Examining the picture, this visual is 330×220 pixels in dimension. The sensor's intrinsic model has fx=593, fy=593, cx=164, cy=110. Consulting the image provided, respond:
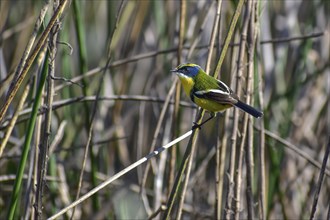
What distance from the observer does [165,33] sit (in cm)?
403

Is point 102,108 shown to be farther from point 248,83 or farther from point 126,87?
point 248,83

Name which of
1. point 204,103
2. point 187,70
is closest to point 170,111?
point 187,70

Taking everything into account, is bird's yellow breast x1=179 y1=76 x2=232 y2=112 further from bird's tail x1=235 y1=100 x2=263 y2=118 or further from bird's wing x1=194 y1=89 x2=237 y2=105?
bird's tail x1=235 y1=100 x2=263 y2=118

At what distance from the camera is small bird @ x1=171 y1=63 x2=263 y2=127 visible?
2.78m

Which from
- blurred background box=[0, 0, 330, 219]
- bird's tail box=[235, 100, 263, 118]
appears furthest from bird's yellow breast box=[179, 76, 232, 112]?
blurred background box=[0, 0, 330, 219]

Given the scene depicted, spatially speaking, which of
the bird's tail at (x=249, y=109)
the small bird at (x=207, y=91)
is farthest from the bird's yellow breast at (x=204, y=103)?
the bird's tail at (x=249, y=109)

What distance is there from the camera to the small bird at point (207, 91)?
278cm

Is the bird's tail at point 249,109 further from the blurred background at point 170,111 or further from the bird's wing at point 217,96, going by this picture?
the blurred background at point 170,111

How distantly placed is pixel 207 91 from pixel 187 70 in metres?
0.18

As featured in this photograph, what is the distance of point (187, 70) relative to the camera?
3.09 m

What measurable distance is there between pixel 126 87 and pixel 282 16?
129 centimetres

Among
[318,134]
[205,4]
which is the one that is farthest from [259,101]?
[318,134]

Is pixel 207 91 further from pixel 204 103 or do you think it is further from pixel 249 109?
pixel 249 109

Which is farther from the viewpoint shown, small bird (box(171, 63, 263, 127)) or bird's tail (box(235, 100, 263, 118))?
small bird (box(171, 63, 263, 127))
